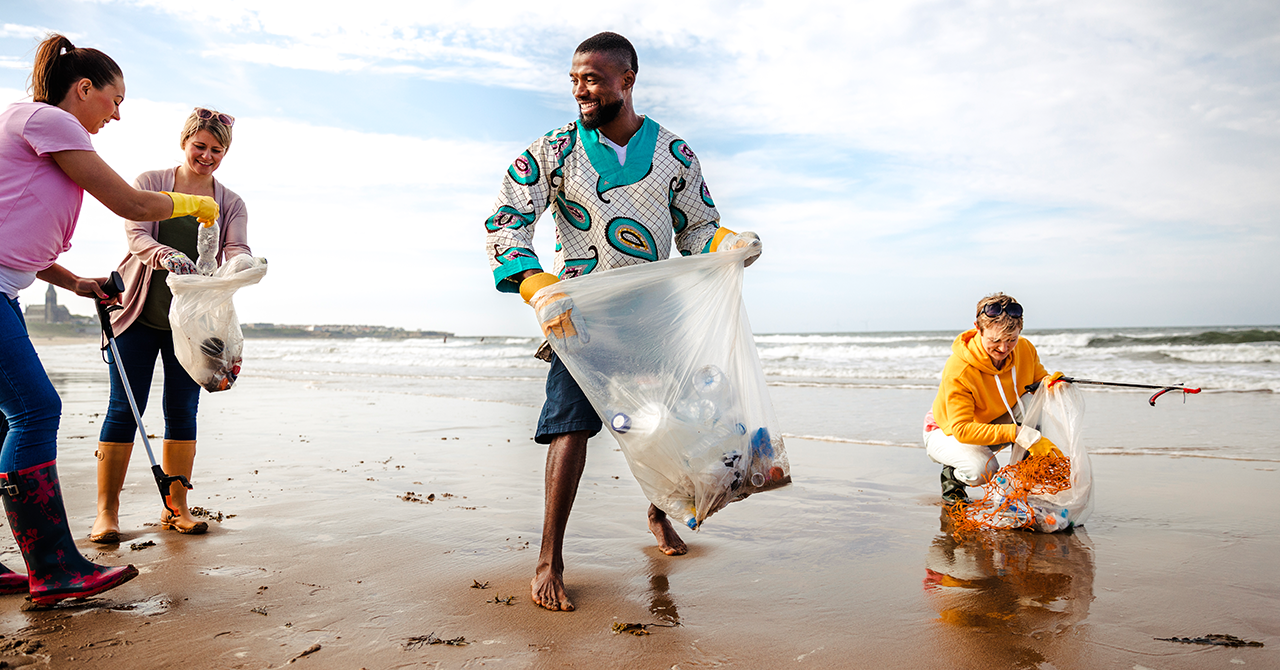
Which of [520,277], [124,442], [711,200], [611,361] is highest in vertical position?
[711,200]

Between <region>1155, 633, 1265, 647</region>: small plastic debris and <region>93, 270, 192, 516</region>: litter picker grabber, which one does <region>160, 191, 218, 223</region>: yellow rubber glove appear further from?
<region>1155, 633, 1265, 647</region>: small plastic debris

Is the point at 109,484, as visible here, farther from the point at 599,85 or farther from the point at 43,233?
the point at 599,85

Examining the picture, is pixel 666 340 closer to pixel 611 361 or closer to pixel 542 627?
pixel 611 361

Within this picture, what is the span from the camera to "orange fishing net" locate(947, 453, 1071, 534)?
3025 mm

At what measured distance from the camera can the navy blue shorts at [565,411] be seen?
7.33ft

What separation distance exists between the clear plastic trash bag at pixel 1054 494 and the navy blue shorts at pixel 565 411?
186cm

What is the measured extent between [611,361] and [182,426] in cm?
208

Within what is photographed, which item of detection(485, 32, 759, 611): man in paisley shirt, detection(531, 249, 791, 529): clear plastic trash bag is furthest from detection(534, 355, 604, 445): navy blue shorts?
detection(531, 249, 791, 529): clear plastic trash bag

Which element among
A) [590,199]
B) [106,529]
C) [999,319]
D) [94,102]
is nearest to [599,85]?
[590,199]

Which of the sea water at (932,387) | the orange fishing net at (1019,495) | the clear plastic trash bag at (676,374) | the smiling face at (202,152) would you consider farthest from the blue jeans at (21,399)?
the sea water at (932,387)

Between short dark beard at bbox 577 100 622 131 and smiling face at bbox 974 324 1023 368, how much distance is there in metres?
1.96

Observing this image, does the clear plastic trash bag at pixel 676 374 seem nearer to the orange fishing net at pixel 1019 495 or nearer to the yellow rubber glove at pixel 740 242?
the yellow rubber glove at pixel 740 242

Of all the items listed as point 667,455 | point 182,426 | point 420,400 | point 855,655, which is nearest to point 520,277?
point 667,455

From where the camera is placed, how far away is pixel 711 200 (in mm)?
2527
